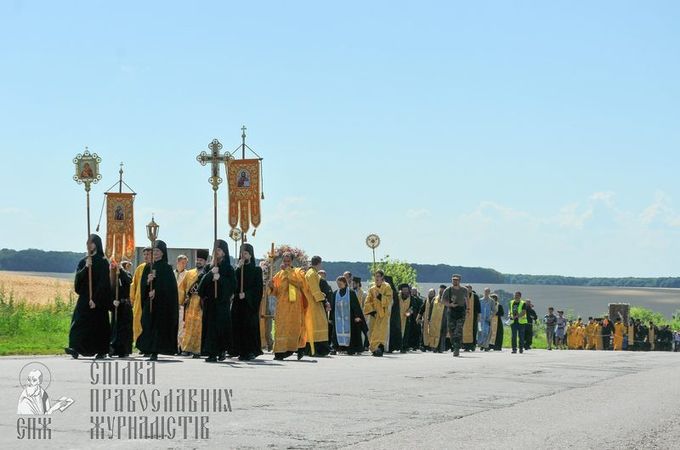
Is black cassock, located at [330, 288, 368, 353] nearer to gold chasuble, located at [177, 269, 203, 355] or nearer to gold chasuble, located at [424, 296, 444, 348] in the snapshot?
gold chasuble, located at [177, 269, 203, 355]

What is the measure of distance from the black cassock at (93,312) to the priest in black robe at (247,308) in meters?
2.24

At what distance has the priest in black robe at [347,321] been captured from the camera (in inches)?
1208

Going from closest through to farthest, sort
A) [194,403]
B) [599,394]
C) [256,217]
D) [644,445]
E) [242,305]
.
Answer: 1. [644,445]
2. [194,403]
3. [599,394]
4. [242,305]
5. [256,217]

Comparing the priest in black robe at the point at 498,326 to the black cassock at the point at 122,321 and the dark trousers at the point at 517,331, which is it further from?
the black cassock at the point at 122,321

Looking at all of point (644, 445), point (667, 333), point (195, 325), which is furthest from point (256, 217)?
point (667, 333)

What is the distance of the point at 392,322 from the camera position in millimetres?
34125

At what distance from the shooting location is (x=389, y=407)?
14.0m

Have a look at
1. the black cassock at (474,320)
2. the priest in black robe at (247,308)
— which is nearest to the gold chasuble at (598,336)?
the black cassock at (474,320)

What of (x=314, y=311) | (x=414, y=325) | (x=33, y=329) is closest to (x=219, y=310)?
(x=314, y=311)

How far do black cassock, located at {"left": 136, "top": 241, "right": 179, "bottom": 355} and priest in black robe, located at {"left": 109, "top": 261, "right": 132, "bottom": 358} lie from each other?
0.85 metres

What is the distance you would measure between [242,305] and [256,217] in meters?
3.06

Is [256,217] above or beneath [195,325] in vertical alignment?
above

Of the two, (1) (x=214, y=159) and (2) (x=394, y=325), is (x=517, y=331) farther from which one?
(1) (x=214, y=159)

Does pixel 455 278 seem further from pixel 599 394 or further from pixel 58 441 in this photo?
pixel 58 441
